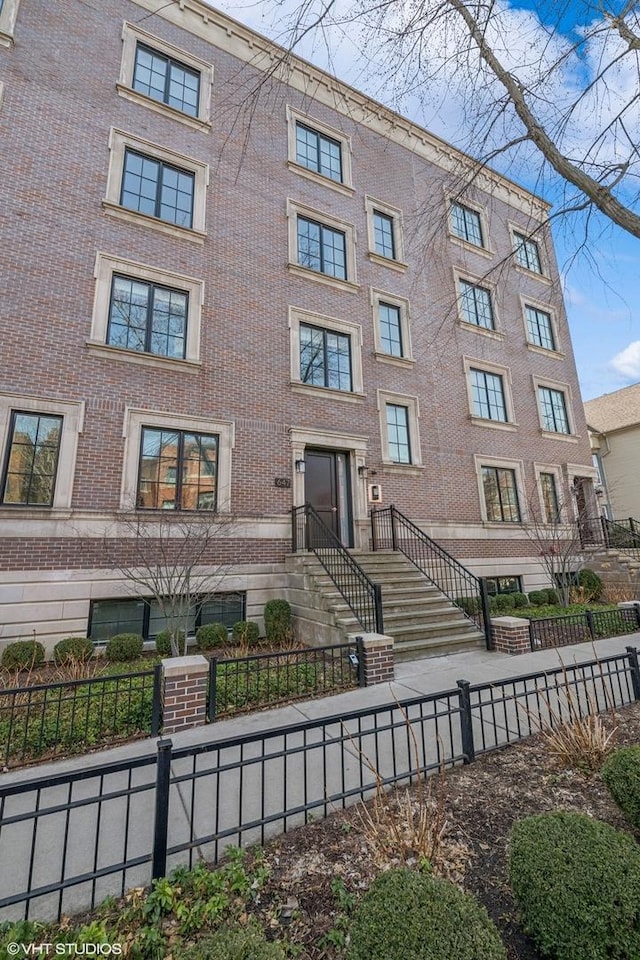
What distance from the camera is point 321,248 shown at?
13047 millimetres

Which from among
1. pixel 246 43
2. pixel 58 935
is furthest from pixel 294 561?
pixel 246 43

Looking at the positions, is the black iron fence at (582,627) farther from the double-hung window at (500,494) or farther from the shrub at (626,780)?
the shrub at (626,780)

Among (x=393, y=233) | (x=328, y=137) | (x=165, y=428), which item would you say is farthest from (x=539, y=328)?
(x=165, y=428)

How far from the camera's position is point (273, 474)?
1059 cm

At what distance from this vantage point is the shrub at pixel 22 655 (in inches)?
279

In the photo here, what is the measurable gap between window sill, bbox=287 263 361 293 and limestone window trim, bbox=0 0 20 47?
24.6ft

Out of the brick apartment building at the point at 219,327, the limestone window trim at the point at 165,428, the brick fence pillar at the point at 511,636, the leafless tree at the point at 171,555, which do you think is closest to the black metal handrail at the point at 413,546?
the brick apartment building at the point at 219,327

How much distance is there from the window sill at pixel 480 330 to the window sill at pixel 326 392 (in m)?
5.89

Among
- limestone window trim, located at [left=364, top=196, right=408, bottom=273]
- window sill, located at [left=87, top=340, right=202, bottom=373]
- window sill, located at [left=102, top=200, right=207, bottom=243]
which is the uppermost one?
limestone window trim, located at [left=364, top=196, right=408, bottom=273]

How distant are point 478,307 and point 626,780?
16.6 m

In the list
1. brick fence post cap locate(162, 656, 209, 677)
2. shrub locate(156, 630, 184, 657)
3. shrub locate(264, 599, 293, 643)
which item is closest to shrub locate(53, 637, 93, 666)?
shrub locate(156, 630, 184, 657)

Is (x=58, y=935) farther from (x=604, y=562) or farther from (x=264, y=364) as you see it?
(x=604, y=562)

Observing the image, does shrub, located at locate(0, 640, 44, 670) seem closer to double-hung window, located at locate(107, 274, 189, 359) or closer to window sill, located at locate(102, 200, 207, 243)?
double-hung window, located at locate(107, 274, 189, 359)

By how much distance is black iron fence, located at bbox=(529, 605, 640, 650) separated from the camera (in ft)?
27.4
